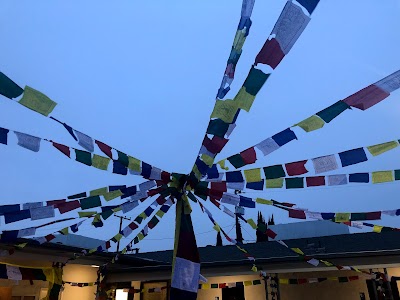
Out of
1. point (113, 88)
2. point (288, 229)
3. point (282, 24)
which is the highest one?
point (113, 88)

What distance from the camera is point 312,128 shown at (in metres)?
3.43

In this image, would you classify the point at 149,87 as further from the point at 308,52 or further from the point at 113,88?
the point at 308,52

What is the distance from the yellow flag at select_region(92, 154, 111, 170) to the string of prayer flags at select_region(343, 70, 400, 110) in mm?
2702

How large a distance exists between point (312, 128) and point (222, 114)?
105 cm

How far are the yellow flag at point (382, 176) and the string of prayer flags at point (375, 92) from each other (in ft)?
5.28

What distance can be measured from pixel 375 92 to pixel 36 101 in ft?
9.46

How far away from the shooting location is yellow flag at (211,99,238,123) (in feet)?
9.57

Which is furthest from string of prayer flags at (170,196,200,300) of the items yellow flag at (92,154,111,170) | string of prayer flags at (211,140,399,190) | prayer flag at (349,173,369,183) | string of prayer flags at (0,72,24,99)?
prayer flag at (349,173,369,183)

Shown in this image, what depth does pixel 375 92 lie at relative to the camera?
2.89m

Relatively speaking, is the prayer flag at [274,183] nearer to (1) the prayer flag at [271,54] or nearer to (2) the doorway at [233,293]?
(1) the prayer flag at [271,54]

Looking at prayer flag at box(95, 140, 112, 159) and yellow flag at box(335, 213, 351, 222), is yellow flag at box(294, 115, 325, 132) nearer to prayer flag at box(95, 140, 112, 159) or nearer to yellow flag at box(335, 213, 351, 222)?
prayer flag at box(95, 140, 112, 159)

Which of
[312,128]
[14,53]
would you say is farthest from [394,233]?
[14,53]

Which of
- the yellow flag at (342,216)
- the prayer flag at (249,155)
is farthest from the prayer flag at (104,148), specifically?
the yellow flag at (342,216)

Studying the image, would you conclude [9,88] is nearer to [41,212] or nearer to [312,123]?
[41,212]
